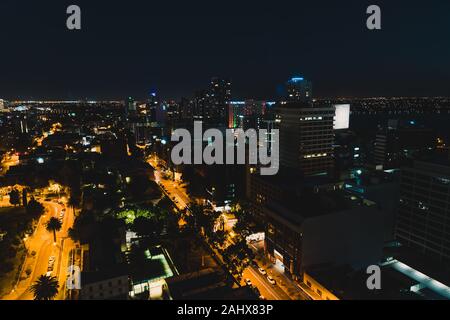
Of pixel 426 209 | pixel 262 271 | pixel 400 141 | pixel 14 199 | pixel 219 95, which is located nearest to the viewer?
pixel 262 271

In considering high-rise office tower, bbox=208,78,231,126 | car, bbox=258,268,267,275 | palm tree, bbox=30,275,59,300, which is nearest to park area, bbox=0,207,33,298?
palm tree, bbox=30,275,59,300

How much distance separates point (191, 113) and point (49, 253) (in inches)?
2809

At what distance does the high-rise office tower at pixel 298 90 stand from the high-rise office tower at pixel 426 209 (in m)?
32.1

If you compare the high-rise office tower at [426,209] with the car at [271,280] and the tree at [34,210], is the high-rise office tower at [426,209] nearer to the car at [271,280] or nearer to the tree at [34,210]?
the car at [271,280]

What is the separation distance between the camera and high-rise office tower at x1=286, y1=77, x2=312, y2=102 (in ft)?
165

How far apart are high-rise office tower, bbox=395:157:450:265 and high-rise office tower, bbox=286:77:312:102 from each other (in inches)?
1264

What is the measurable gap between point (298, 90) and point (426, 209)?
113 feet

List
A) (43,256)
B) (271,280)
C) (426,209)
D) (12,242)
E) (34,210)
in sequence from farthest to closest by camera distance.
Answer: (34,210), (426,209), (12,242), (43,256), (271,280)

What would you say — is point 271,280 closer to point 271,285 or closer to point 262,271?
point 271,285

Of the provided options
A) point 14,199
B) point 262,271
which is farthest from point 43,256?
point 262,271

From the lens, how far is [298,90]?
166ft

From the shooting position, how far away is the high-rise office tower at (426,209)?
17.9m

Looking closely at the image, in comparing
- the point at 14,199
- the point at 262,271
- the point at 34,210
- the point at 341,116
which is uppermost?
the point at 341,116
